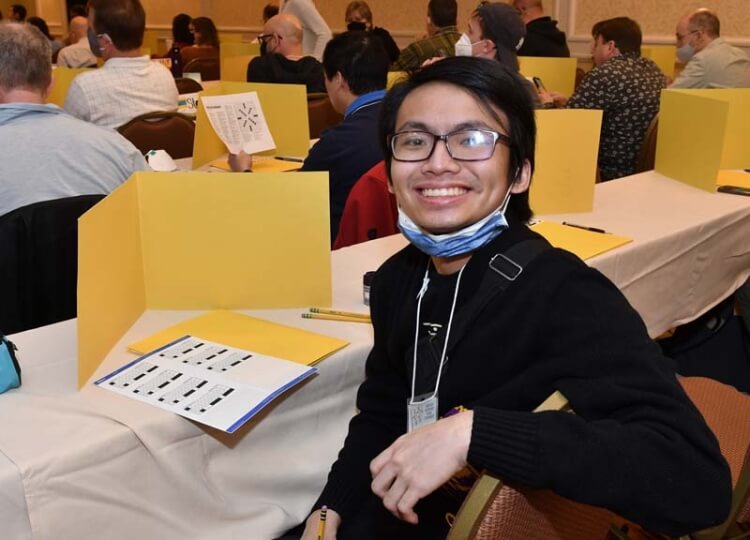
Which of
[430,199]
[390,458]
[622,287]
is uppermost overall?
[430,199]

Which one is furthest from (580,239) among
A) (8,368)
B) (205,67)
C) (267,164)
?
(205,67)

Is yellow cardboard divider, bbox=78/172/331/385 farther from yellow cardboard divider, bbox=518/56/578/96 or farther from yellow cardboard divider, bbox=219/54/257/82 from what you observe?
yellow cardboard divider, bbox=219/54/257/82

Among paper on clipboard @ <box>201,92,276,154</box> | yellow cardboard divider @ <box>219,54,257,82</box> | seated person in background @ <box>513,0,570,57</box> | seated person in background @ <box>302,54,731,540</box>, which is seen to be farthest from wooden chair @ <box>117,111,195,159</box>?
seated person in background @ <box>513,0,570,57</box>

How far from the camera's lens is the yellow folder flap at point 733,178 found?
2.67m

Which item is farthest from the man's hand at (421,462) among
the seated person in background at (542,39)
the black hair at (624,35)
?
the seated person in background at (542,39)

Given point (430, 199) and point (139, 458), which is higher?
point (430, 199)

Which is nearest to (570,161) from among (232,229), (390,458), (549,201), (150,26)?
(549,201)

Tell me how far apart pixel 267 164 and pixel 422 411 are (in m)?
2.32

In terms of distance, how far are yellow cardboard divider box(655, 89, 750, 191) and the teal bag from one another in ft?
7.01

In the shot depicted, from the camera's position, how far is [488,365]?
1.03m

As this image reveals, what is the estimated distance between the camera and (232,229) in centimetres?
157

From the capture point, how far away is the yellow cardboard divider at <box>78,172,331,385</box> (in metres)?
1.54

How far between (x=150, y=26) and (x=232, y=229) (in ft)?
35.7

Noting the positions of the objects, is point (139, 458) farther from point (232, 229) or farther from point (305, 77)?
point (305, 77)
